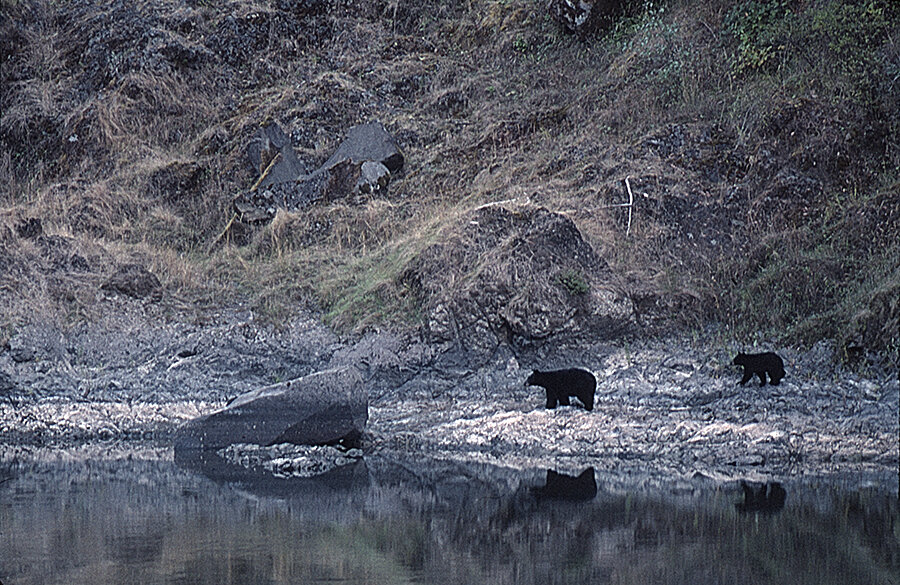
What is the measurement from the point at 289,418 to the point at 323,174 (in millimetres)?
8086

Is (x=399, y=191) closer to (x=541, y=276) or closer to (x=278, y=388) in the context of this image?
(x=541, y=276)

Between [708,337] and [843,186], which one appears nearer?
[708,337]

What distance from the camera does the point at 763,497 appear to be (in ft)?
30.0

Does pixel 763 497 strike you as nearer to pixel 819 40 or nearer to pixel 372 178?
pixel 819 40

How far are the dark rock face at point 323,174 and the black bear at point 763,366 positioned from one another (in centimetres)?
881

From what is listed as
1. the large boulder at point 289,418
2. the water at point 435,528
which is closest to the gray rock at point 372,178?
the large boulder at point 289,418

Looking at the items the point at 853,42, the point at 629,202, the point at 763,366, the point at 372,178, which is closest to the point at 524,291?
the point at 629,202

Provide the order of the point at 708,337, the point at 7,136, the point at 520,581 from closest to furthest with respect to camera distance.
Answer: the point at 520,581 → the point at 708,337 → the point at 7,136

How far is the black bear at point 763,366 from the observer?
12156 millimetres

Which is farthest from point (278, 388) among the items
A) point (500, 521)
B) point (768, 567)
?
point (768, 567)

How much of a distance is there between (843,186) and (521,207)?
17.5 ft

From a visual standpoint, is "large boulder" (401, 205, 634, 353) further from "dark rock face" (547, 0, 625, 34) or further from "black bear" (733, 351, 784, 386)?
"dark rock face" (547, 0, 625, 34)

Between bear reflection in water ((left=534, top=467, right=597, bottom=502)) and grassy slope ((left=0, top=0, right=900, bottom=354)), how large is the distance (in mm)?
4651

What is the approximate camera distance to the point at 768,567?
720 cm
